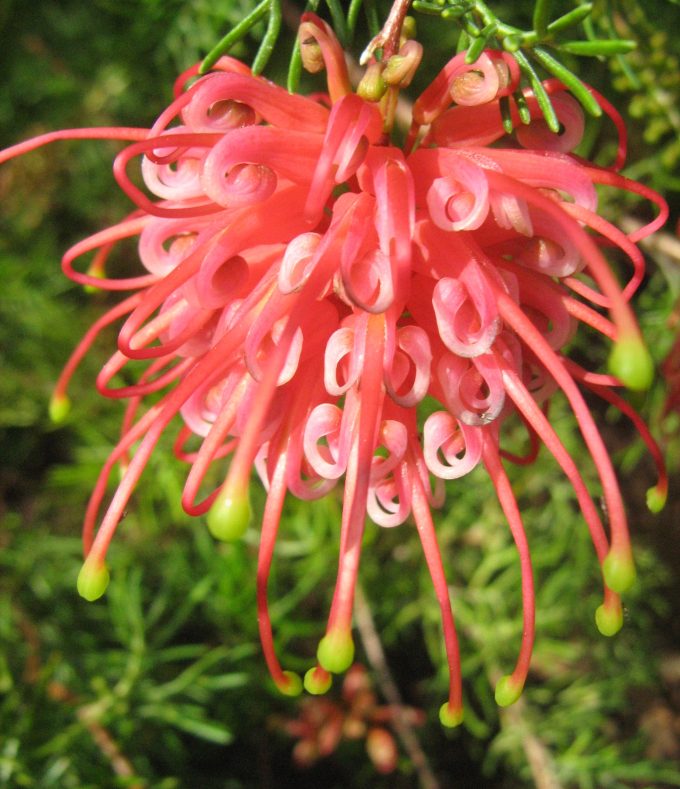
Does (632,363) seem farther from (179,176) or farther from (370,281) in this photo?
(179,176)

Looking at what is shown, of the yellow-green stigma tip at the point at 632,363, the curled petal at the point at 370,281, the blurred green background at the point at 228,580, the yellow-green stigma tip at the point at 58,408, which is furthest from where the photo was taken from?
the blurred green background at the point at 228,580

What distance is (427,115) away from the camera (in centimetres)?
54

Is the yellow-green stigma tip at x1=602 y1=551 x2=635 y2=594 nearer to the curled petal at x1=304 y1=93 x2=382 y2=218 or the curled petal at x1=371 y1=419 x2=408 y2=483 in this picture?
the curled petal at x1=371 y1=419 x2=408 y2=483

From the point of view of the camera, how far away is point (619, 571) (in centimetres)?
46

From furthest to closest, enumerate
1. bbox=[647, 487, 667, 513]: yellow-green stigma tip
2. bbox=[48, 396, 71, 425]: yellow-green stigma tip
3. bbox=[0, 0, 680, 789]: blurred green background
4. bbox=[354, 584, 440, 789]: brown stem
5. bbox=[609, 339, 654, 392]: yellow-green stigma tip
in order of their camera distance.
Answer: bbox=[354, 584, 440, 789]: brown stem
bbox=[0, 0, 680, 789]: blurred green background
bbox=[48, 396, 71, 425]: yellow-green stigma tip
bbox=[647, 487, 667, 513]: yellow-green stigma tip
bbox=[609, 339, 654, 392]: yellow-green stigma tip

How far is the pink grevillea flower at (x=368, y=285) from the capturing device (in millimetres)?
497

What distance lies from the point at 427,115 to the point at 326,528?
A: 0.77 m

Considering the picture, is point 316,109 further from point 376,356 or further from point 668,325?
point 668,325

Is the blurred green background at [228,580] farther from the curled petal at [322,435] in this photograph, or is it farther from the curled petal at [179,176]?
the curled petal at [322,435]

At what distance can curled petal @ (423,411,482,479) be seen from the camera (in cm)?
55

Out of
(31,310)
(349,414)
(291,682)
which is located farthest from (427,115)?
(31,310)

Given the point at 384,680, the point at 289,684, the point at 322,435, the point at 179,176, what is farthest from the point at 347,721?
the point at 179,176

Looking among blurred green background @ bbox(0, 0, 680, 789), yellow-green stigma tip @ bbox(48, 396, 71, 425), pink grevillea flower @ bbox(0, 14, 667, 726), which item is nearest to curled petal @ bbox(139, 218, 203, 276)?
pink grevillea flower @ bbox(0, 14, 667, 726)

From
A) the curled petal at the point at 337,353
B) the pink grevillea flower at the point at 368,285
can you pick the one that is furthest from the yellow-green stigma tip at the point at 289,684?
the curled petal at the point at 337,353
